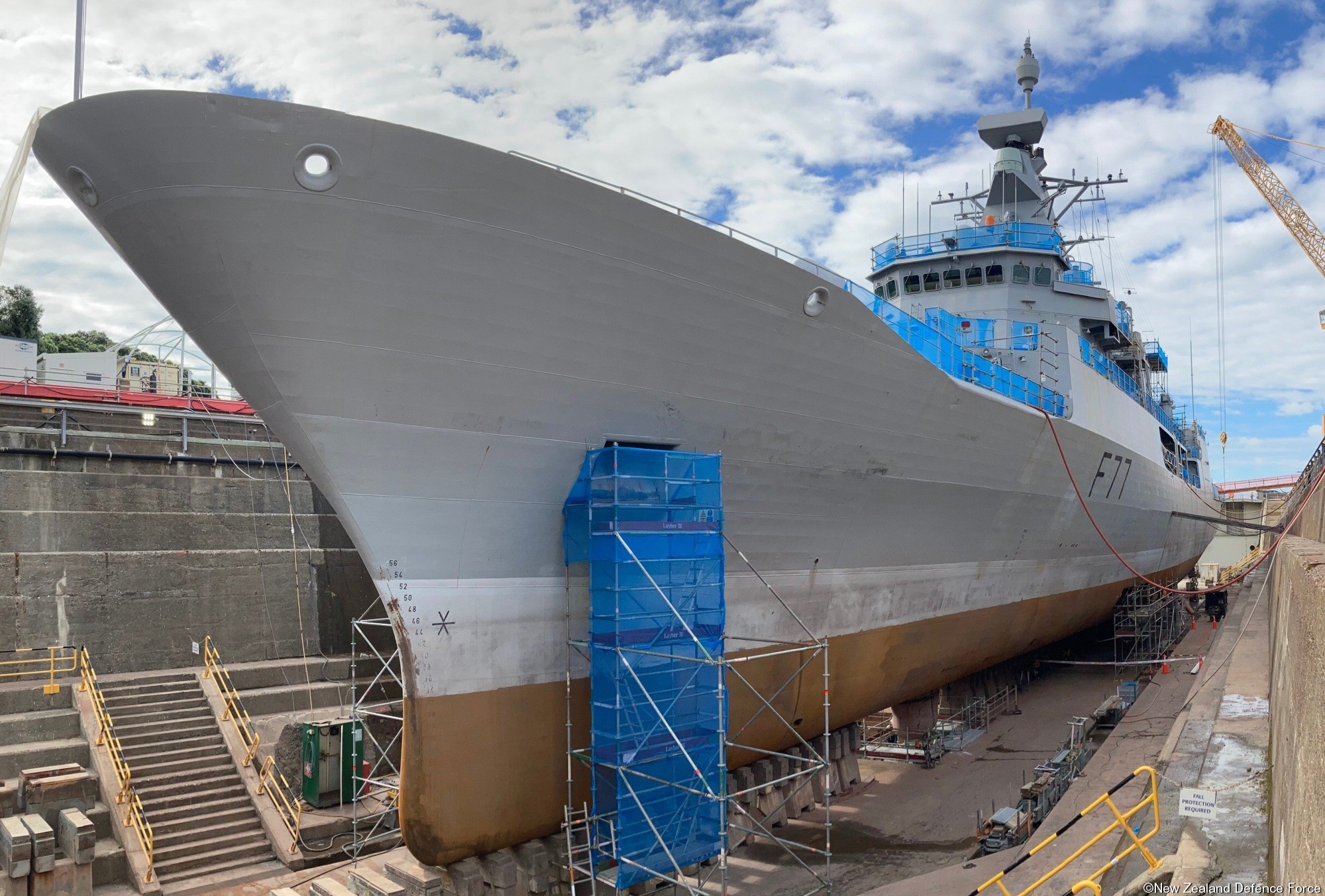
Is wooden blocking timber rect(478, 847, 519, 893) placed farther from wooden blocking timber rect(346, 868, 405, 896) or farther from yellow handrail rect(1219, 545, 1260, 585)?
yellow handrail rect(1219, 545, 1260, 585)

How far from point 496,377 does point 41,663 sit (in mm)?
9168

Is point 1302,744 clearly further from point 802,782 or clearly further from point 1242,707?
point 1242,707

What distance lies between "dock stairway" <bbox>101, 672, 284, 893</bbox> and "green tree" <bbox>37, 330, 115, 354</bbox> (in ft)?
94.7

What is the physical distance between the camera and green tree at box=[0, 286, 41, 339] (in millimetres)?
32875

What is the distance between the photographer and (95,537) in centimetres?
1247

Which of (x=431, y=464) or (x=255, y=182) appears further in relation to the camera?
(x=431, y=464)

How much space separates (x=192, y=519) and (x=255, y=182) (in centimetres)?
944

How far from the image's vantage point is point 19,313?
3338cm

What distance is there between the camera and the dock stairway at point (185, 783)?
9391mm

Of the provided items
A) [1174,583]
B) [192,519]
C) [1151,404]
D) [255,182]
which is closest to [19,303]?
[192,519]

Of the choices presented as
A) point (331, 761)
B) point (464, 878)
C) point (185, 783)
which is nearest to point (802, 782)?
point (464, 878)

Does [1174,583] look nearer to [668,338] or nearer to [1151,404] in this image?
[1151,404]

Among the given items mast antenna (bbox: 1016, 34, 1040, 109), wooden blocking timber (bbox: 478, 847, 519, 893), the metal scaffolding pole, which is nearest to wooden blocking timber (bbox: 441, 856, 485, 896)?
wooden blocking timber (bbox: 478, 847, 519, 893)

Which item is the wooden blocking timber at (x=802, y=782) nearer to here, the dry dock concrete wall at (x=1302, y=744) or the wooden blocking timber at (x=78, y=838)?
the dry dock concrete wall at (x=1302, y=744)
